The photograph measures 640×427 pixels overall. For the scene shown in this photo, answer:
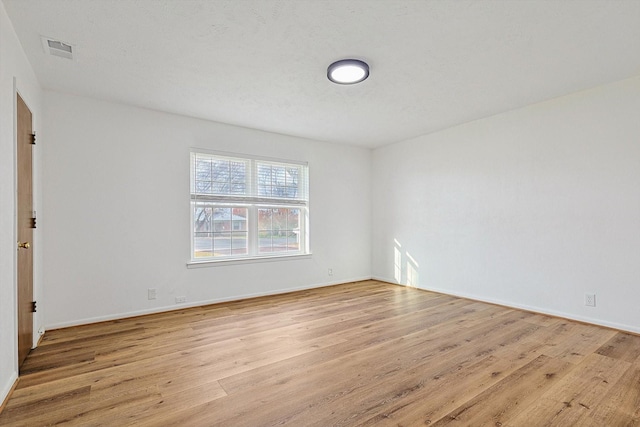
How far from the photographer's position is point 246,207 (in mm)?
4785

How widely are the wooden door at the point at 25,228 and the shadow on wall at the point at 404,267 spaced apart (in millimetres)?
4917

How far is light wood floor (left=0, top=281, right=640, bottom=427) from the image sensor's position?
6.17 feet

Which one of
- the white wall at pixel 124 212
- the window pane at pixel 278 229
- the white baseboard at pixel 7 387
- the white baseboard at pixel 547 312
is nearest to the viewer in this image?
the white baseboard at pixel 7 387

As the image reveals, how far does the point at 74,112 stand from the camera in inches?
140

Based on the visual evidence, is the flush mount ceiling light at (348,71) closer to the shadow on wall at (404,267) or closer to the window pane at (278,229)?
the window pane at (278,229)

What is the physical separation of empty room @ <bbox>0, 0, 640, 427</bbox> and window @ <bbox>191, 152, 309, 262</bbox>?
0.11 feet

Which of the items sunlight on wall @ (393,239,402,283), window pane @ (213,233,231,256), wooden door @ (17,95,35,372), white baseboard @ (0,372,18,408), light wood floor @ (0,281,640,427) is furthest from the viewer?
sunlight on wall @ (393,239,402,283)

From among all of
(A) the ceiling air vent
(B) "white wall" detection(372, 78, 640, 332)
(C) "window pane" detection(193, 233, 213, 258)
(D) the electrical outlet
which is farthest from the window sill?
(D) the electrical outlet

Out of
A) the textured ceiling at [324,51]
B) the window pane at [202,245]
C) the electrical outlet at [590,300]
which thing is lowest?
the electrical outlet at [590,300]

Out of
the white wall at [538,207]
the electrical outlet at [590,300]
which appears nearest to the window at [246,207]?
the white wall at [538,207]

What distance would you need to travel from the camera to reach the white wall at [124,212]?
11.4 ft

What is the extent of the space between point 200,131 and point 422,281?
163 inches

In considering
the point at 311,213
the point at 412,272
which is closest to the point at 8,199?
the point at 311,213

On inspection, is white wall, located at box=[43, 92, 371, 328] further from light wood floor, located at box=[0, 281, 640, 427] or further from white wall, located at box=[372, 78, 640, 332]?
white wall, located at box=[372, 78, 640, 332]
